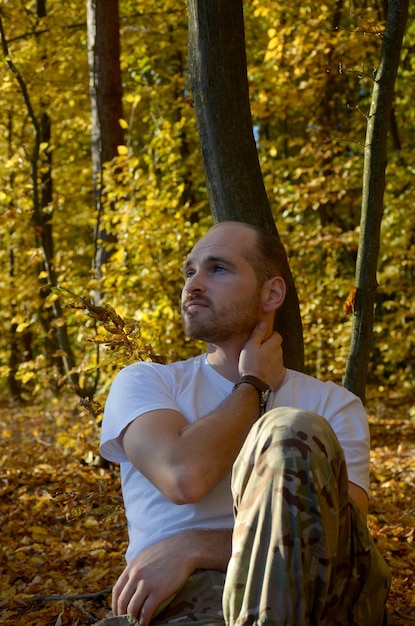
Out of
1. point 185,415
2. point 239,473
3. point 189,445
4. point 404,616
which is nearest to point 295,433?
point 239,473

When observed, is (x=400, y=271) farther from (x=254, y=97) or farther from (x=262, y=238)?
(x=262, y=238)

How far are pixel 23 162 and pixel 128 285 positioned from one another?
5.82ft

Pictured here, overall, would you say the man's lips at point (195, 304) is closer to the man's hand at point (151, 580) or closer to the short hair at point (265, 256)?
the short hair at point (265, 256)

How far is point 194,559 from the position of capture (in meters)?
2.10

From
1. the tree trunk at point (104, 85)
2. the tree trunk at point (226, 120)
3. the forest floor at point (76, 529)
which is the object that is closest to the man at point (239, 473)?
the tree trunk at point (226, 120)

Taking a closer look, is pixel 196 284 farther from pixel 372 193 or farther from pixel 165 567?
pixel 372 193

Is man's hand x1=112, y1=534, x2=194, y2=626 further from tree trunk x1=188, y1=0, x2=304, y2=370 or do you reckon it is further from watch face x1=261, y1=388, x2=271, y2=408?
tree trunk x1=188, y1=0, x2=304, y2=370

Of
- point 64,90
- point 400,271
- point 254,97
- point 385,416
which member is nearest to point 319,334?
point 400,271

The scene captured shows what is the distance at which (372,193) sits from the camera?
11.5 ft

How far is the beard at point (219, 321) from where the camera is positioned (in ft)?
8.55

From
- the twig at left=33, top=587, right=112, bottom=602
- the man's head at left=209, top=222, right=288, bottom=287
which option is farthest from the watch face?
the twig at left=33, top=587, right=112, bottom=602

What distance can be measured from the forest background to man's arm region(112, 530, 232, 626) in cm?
140

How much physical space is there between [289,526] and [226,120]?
83.0 inches

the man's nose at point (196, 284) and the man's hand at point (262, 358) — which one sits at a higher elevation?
the man's nose at point (196, 284)
